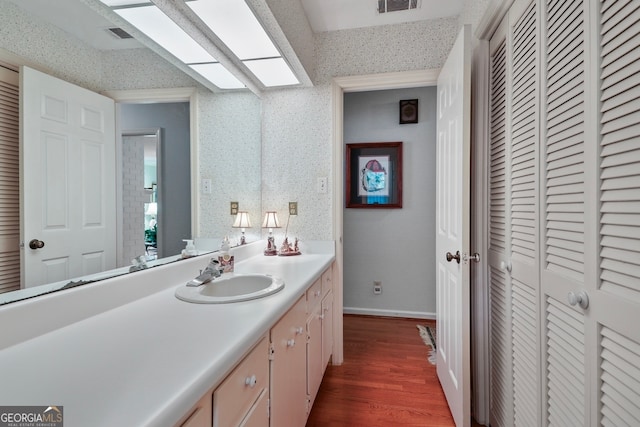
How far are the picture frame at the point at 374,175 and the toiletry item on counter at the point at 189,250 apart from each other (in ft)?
6.51

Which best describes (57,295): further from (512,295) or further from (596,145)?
(512,295)

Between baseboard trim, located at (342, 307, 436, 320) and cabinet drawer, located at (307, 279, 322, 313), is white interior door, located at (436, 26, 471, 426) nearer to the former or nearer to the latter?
cabinet drawer, located at (307, 279, 322, 313)

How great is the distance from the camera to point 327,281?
2018mm

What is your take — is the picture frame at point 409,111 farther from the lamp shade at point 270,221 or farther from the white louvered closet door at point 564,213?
the white louvered closet door at point 564,213

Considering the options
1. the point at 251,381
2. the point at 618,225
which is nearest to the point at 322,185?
the point at 251,381

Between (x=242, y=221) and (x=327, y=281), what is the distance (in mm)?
724

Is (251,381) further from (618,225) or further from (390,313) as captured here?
(390,313)

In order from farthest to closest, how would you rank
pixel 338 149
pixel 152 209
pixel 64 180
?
pixel 338 149 < pixel 152 209 < pixel 64 180

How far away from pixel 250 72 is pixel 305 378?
1893 mm

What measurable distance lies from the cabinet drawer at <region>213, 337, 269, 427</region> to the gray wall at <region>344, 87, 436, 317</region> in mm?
2341

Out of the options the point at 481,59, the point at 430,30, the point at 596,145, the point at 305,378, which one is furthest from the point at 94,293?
the point at 430,30

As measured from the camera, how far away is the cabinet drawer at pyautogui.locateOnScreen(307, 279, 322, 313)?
1510 millimetres

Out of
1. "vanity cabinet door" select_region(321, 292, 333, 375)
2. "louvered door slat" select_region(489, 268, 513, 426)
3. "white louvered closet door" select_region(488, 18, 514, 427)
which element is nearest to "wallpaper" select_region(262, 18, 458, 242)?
"vanity cabinet door" select_region(321, 292, 333, 375)

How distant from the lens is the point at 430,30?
6.82 feet
